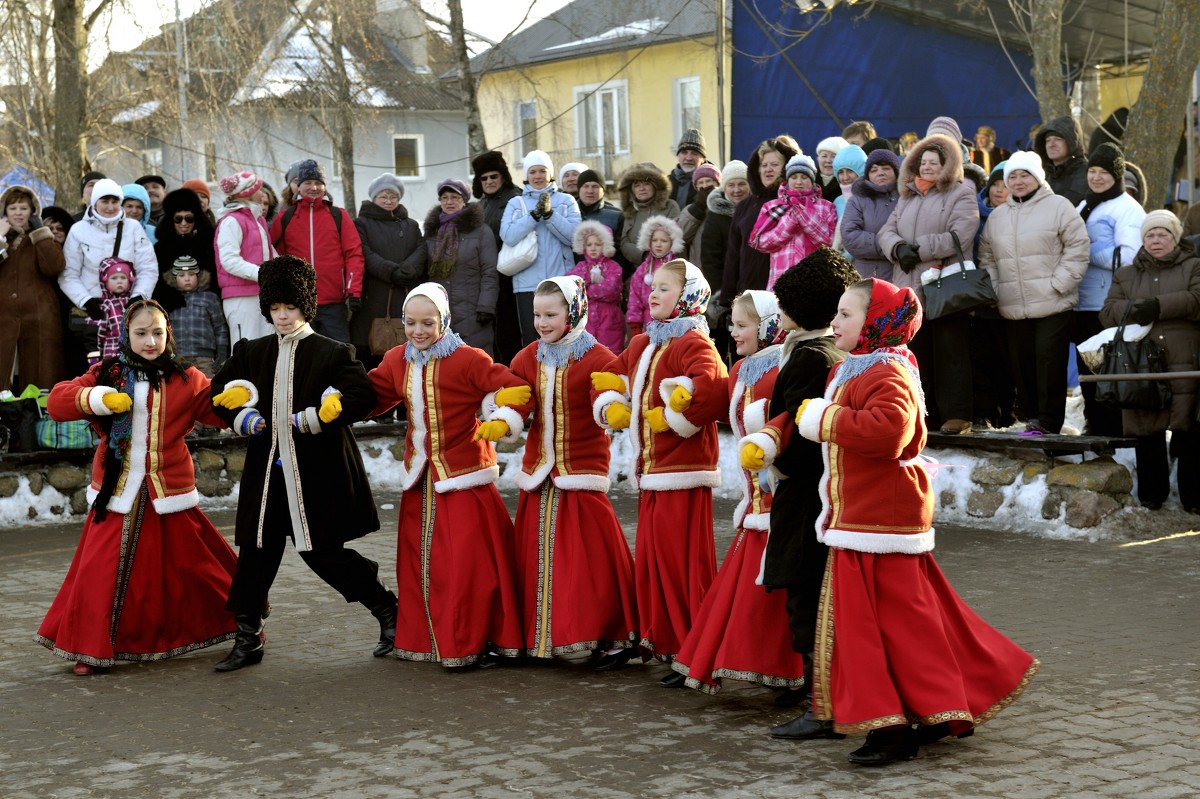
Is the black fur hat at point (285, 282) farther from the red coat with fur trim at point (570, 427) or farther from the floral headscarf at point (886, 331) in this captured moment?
the floral headscarf at point (886, 331)

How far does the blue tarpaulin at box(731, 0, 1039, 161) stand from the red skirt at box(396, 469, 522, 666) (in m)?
11.3

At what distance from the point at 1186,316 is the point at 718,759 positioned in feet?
17.3

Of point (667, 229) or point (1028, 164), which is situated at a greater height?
point (1028, 164)

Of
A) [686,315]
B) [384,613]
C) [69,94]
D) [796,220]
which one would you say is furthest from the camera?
[69,94]

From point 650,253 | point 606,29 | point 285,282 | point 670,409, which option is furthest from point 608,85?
point 670,409

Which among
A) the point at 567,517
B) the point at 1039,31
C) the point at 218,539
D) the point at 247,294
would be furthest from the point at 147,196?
the point at 1039,31

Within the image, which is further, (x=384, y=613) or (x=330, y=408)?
(x=384, y=613)

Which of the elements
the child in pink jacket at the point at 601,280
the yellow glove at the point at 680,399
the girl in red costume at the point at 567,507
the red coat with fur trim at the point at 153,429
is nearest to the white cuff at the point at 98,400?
the red coat with fur trim at the point at 153,429

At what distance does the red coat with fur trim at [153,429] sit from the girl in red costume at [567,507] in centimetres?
150

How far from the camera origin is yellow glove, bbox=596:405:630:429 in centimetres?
655

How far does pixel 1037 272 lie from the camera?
9.82 meters

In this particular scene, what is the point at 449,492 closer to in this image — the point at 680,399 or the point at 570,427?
the point at 570,427

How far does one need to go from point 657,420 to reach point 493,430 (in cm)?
70

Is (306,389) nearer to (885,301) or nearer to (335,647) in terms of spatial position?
(335,647)
